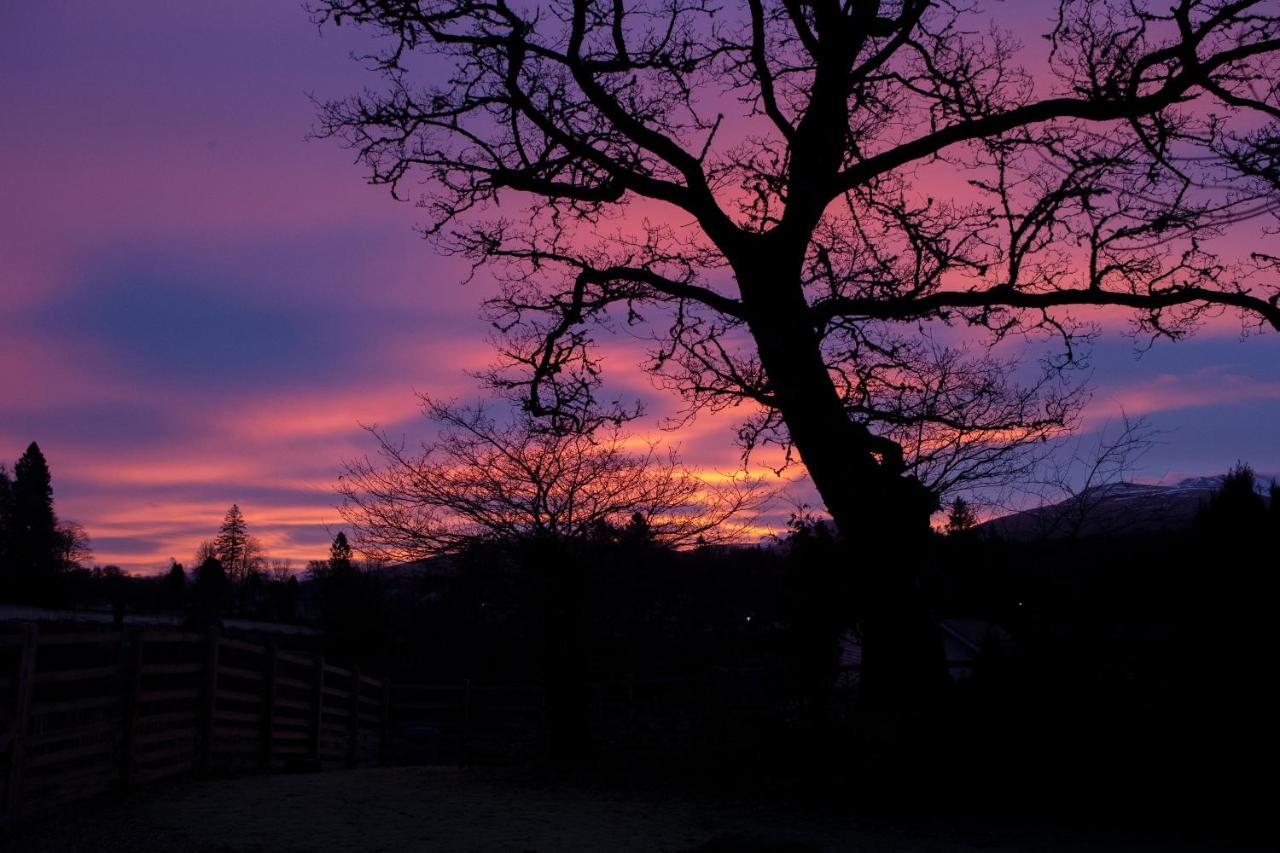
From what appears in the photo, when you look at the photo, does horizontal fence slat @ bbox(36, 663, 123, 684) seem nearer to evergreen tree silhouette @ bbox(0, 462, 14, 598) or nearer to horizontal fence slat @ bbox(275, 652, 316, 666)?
horizontal fence slat @ bbox(275, 652, 316, 666)

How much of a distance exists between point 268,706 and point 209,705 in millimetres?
2660

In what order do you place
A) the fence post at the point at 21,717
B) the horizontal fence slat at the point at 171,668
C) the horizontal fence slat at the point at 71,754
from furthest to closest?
the horizontal fence slat at the point at 171,668 → the horizontal fence slat at the point at 71,754 → the fence post at the point at 21,717

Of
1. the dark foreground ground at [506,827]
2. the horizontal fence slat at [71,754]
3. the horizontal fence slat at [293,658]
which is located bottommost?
the dark foreground ground at [506,827]

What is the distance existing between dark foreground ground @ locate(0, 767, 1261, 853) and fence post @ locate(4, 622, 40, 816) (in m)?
0.30

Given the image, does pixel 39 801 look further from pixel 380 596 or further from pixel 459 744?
pixel 380 596

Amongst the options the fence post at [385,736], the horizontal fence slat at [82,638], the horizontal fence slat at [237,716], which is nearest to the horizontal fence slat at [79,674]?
the horizontal fence slat at [82,638]

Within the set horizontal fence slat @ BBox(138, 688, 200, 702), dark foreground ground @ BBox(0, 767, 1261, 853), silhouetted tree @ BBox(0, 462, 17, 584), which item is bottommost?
dark foreground ground @ BBox(0, 767, 1261, 853)

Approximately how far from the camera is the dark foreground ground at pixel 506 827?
7.88 m

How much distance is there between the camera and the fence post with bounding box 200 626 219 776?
13211 mm

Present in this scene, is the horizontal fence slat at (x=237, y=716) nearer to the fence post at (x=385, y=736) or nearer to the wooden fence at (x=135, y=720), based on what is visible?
the wooden fence at (x=135, y=720)

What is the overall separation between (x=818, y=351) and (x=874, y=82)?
340cm

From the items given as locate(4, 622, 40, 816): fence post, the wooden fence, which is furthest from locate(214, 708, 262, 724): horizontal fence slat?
locate(4, 622, 40, 816): fence post

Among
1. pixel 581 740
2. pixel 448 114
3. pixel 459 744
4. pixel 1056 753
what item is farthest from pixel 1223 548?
pixel 459 744

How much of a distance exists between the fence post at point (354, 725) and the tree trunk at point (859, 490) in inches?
470
